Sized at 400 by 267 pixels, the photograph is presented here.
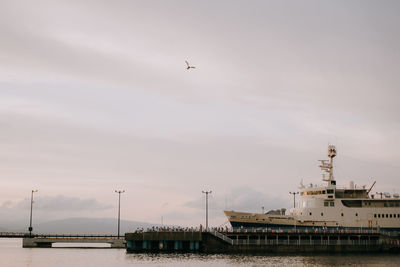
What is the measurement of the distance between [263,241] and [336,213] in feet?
56.6

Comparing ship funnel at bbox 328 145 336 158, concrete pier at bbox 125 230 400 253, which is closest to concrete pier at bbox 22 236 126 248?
concrete pier at bbox 125 230 400 253

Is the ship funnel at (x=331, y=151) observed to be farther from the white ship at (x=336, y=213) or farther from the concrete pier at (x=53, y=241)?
the concrete pier at (x=53, y=241)

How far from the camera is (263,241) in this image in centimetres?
8512

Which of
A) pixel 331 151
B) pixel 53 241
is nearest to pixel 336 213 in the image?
pixel 331 151

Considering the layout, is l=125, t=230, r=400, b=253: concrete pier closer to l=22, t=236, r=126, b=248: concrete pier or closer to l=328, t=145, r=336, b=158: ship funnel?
l=328, t=145, r=336, b=158: ship funnel

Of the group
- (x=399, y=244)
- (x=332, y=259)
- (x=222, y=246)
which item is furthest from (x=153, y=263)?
(x=399, y=244)

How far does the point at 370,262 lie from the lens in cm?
6812

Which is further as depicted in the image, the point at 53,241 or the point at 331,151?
the point at 53,241

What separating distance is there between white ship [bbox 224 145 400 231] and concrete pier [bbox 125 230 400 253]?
194 inches

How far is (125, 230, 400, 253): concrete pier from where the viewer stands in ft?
275

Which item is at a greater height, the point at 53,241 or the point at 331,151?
the point at 331,151

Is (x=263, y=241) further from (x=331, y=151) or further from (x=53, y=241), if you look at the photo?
(x=53, y=241)

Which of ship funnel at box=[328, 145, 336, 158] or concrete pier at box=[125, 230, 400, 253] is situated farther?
ship funnel at box=[328, 145, 336, 158]

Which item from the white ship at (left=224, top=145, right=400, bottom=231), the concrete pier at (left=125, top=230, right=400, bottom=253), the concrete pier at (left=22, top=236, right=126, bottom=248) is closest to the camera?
the concrete pier at (left=125, top=230, right=400, bottom=253)
